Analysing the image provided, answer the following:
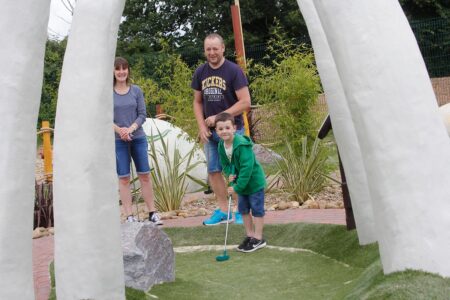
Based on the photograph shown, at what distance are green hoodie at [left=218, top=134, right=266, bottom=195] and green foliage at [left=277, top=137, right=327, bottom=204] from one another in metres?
3.51

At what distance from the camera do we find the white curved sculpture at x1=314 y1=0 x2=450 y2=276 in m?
3.76

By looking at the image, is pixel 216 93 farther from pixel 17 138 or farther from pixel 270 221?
pixel 17 138

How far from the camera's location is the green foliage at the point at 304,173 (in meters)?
10.1

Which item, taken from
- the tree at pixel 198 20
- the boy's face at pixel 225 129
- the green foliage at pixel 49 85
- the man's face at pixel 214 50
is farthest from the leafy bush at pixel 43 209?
the tree at pixel 198 20

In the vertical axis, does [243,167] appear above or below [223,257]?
above

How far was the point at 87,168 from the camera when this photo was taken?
4.34 m

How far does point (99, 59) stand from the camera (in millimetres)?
4418

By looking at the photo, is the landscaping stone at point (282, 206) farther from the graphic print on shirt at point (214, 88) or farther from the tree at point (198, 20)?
the tree at point (198, 20)

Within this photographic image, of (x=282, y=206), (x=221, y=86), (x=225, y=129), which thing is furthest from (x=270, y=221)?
(x=225, y=129)

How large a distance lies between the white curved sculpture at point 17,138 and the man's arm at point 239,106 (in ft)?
9.88

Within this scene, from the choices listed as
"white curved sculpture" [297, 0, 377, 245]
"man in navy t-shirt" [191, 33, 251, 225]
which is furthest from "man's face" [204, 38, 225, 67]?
"white curved sculpture" [297, 0, 377, 245]

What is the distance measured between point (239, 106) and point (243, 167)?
38.4 inches

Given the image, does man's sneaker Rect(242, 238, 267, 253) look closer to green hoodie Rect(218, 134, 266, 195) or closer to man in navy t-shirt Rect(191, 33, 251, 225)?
green hoodie Rect(218, 134, 266, 195)

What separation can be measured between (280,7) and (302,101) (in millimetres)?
18892
